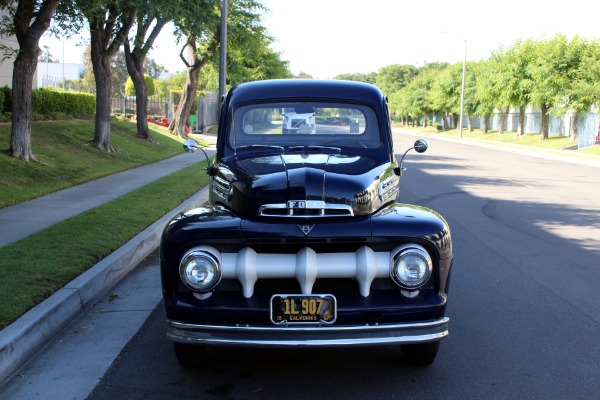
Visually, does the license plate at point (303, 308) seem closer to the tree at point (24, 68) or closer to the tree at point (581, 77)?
the tree at point (24, 68)

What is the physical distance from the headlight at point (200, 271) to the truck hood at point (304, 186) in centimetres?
52

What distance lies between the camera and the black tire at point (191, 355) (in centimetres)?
475

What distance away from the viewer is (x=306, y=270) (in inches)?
167

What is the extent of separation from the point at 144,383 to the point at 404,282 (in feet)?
6.17

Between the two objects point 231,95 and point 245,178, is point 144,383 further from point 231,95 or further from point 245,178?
point 231,95

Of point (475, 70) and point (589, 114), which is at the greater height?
point (475, 70)

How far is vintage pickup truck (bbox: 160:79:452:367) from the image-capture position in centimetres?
423

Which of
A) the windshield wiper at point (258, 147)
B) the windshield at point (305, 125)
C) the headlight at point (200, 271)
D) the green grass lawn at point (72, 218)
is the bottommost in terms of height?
the green grass lawn at point (72, 218)

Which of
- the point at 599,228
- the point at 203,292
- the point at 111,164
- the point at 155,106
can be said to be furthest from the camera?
the point at 155,106

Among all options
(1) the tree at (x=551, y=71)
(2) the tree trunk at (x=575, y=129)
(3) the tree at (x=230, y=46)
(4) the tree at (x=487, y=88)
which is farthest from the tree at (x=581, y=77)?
(3) the tree at (x=230, y=46)

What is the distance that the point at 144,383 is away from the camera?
4.61 m

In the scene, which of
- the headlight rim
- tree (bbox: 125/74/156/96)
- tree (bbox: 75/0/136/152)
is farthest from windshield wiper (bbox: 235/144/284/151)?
tree (bbox: 125/74/156/96)

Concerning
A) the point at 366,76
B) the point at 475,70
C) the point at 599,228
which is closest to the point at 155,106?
the point at 475,70

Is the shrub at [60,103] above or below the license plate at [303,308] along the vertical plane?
above
